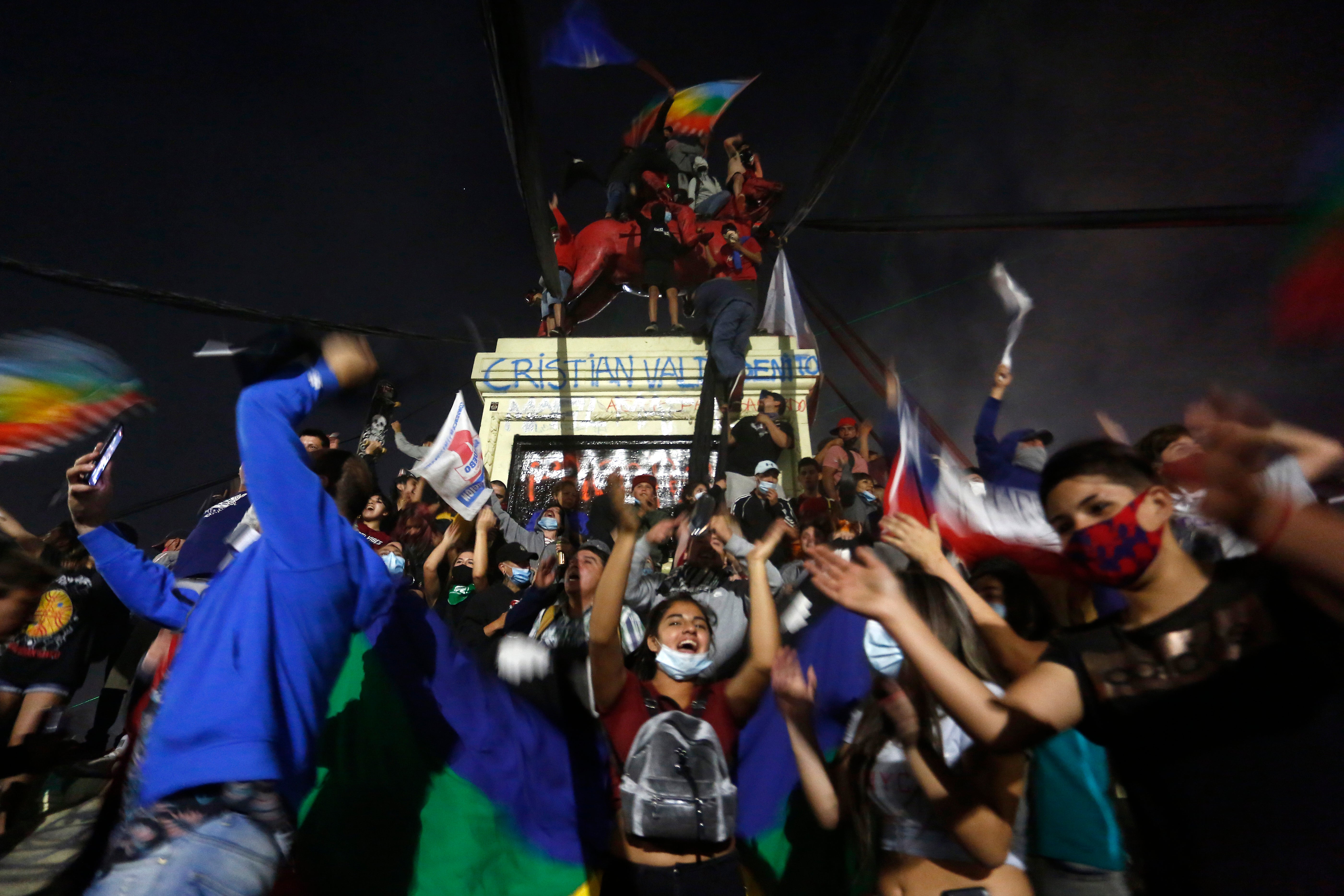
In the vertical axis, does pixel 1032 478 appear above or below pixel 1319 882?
above

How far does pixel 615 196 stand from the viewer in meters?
12.1

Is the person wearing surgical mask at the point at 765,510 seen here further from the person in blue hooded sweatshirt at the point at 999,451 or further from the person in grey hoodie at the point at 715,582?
the person in blue hooded sweatshirt at the point at 999,451

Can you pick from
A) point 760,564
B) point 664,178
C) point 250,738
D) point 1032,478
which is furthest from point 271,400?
point 664,178

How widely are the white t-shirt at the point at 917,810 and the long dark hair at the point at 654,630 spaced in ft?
2.91

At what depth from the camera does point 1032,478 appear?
3818 millimetres

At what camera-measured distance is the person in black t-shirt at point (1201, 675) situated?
54.8 inches

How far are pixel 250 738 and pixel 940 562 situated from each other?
7.01ft

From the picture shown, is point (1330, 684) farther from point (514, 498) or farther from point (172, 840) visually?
point (514, 498)

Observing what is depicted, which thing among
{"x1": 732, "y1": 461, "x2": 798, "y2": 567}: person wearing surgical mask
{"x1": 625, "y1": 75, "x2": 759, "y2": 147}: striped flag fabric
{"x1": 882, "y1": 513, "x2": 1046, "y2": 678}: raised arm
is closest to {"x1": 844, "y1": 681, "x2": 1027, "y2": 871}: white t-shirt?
{"x1": 882, "y1": 513, "x2": 1046, "y2": 678}: raised arm

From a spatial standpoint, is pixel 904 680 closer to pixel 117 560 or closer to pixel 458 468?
pixel 117 560

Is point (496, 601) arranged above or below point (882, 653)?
above

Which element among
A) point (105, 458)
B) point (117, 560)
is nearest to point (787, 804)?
point (117, 560)

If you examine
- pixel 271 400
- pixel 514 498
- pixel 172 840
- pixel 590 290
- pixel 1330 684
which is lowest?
pixel 172 840

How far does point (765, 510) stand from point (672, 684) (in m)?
3.78
